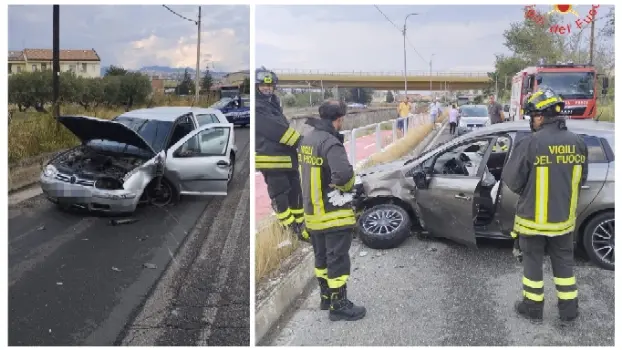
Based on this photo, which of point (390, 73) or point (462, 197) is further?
point (462, 197)

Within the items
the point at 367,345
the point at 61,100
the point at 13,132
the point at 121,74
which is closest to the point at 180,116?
the point at 121,74

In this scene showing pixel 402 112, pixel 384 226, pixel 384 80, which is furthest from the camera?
pixel 384 226

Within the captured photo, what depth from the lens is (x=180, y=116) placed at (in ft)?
11.7

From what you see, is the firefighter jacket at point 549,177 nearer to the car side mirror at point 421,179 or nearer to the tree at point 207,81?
the car side mirror at point 421,179

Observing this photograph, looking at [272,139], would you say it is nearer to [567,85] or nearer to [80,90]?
[80,90]

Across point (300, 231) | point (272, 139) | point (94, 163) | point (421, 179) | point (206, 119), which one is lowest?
point (300, 231)

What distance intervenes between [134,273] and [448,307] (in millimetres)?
1824

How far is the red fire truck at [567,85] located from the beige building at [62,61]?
257 cm

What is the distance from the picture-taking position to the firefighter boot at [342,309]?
3.45 metres

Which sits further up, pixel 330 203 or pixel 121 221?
pixel 330 203

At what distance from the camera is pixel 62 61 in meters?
3.52

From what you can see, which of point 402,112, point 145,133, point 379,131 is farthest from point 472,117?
point 145,133

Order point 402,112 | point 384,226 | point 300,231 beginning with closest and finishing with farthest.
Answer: point 300,231, point 402,112, point 384,226

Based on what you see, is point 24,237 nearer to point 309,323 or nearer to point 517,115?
point 309,323
